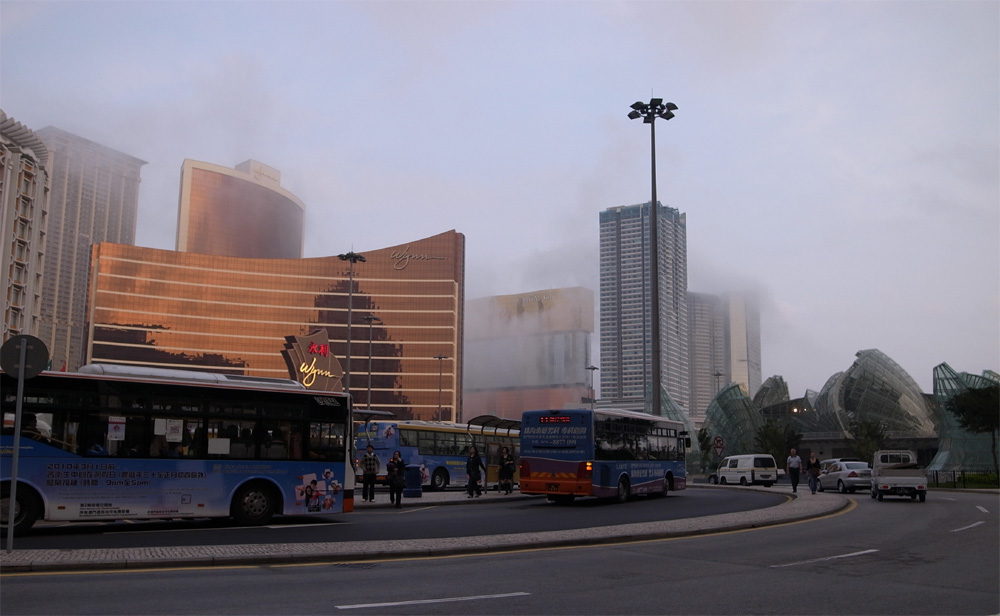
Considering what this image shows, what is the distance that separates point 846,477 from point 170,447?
100 feet

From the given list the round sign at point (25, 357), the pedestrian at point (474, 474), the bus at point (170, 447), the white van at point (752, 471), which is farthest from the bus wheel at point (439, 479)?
the round sign at point (25, 357)

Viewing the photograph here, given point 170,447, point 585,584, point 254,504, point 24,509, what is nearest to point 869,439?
point 254,504

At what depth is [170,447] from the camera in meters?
15.9

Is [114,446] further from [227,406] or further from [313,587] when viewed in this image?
[313,587]

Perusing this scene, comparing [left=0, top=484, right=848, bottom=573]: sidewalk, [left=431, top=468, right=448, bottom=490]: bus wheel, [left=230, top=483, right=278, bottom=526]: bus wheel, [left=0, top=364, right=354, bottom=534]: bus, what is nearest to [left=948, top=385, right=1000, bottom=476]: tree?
[left=431, top=468, right=448, bottom=490]: bus wheel

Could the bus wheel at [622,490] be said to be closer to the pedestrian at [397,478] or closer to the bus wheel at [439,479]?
the pedestrian at [397,478]

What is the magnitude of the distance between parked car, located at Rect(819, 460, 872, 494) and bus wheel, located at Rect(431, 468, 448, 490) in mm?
17662

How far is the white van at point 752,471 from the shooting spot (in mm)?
45500

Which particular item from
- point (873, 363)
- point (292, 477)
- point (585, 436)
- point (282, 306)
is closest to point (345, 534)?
point (292, 477)

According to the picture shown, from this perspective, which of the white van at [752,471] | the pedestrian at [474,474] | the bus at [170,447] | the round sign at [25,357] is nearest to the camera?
the round sign at [25,357]

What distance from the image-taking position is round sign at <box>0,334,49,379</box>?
12.1m

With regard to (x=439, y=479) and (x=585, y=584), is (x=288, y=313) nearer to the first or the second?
(x=439, y=479)

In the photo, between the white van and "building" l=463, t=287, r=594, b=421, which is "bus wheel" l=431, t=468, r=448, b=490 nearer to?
the white van

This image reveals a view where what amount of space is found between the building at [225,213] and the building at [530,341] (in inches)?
2024
